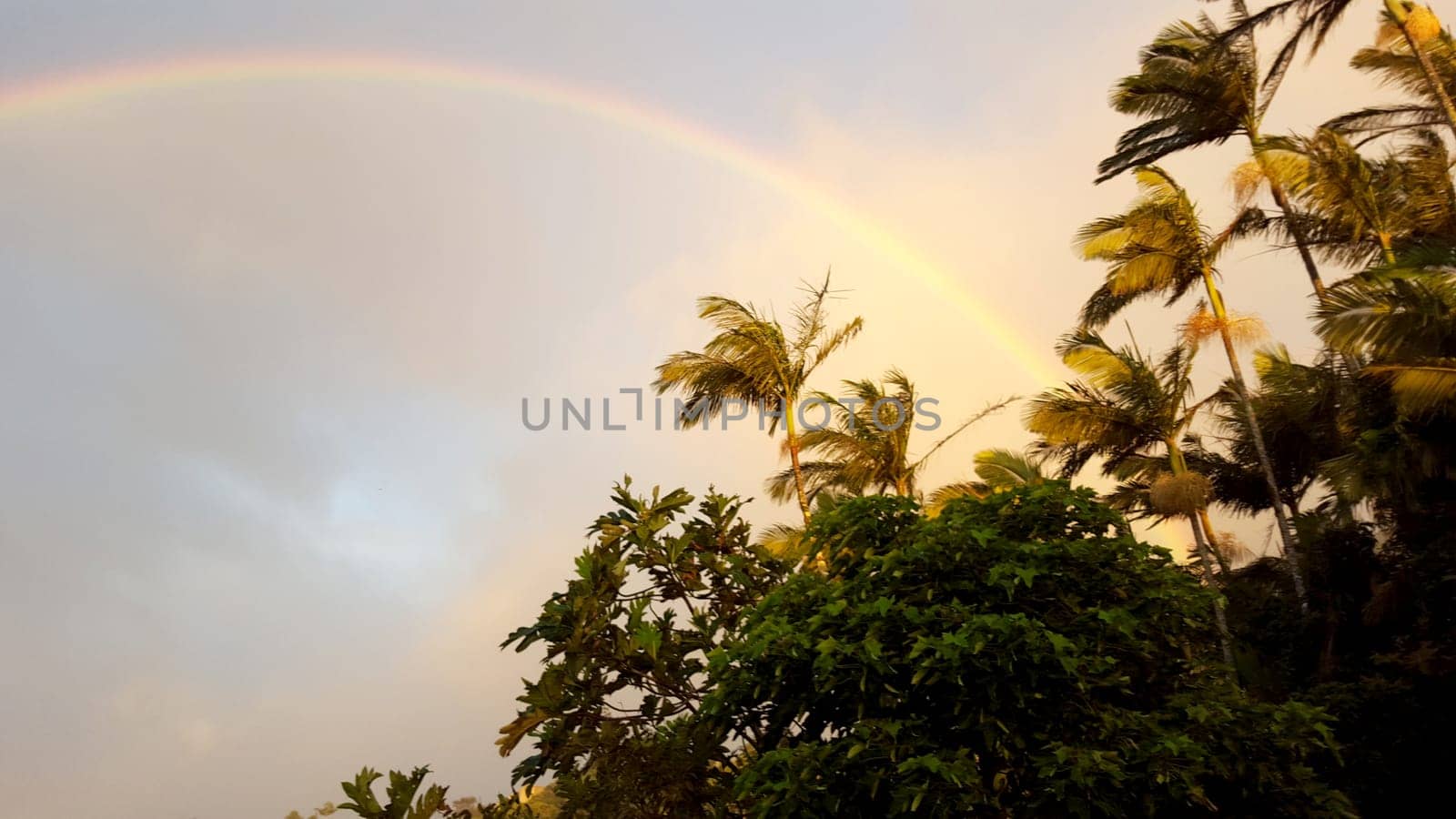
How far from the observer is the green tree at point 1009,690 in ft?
24.0

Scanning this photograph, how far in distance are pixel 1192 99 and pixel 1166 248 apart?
3.29m

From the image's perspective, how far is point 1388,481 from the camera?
543 inches

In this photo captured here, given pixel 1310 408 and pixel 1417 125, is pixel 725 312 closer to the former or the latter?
pixel 1310 408

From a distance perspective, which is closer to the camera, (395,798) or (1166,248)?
(395,798)

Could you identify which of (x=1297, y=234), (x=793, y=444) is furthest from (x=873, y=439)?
(x=1297, y=234)

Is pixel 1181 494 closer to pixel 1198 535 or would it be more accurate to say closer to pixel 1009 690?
pixel 1198 535

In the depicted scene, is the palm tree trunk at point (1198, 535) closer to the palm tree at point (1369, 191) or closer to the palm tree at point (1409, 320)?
the palm tree at point (1369, 191)

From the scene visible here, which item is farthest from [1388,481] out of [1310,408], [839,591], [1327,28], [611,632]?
[611,632]

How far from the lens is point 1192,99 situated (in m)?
20.4

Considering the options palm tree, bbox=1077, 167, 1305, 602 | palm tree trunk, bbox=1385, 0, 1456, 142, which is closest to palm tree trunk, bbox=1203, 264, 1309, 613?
palm tree, bbox=1077, 167, 1305, 602

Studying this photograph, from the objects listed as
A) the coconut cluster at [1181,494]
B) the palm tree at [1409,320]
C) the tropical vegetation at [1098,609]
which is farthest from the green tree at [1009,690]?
the coconut cluster at [1181,494]

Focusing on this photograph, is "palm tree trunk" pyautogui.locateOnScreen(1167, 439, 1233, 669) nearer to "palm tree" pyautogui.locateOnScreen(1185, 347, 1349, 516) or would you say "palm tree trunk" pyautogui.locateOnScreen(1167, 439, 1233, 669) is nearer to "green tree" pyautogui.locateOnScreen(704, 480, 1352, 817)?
"palm tree" pyautogui.locateOnScreen(1185, 347, 1349, 516)

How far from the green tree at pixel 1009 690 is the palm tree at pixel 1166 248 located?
13192 mm

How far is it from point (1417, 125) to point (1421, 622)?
36.1ft
